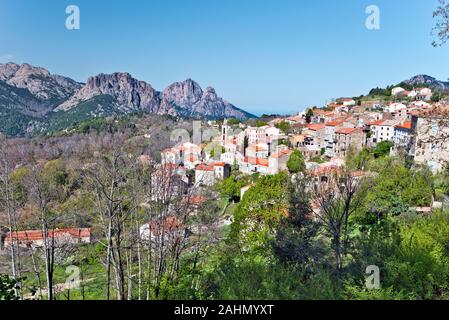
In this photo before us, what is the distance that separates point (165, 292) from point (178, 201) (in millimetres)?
2538

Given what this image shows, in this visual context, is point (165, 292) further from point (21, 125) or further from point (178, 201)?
point (21, 125)

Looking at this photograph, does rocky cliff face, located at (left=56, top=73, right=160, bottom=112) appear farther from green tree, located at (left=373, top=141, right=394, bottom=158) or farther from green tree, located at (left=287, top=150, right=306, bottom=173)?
green tree, located at (left=373, top=141, right=394, bottom=158)

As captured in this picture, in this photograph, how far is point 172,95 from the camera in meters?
69.6

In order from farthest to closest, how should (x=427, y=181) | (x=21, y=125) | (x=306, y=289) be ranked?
1. (x=21, y=125)
2. (x=427, y=181)
3. (x=306, y=289)

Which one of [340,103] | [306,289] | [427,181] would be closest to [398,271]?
[306,289]

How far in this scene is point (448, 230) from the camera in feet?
19.5

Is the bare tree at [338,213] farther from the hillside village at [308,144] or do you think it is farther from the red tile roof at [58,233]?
the hillside village at [308,144]

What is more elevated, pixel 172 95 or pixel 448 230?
pixel 172 95

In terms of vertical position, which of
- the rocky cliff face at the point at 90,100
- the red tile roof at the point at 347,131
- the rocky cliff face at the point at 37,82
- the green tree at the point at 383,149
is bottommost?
the green tree at the point at 383,149

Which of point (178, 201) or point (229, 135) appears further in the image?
point (229, 135)

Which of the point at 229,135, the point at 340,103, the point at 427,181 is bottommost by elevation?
the point at 427,181

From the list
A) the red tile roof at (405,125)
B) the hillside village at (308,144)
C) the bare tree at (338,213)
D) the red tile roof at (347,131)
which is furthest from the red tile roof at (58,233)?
the red tile roof at (405,125)
